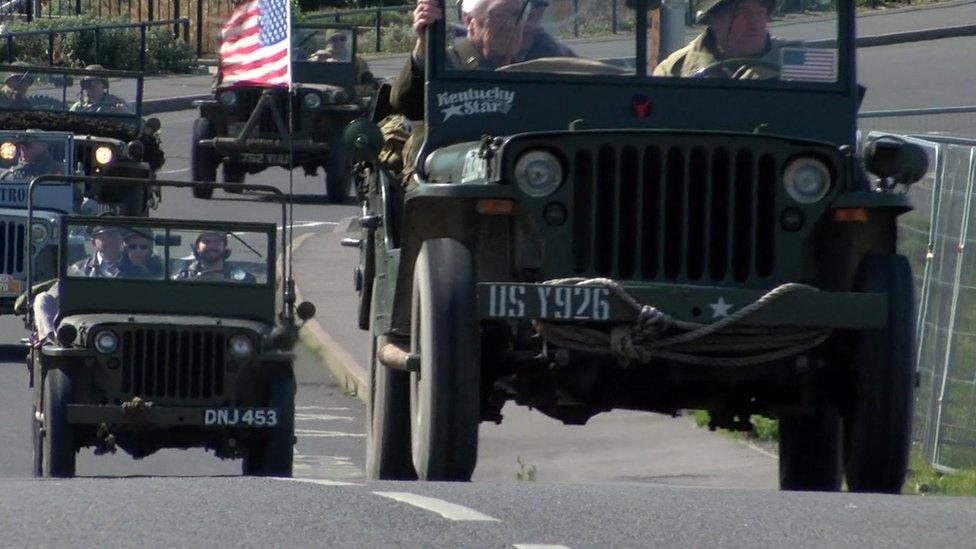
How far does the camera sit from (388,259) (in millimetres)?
8062

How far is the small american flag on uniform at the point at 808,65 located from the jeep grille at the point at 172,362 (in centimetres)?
403

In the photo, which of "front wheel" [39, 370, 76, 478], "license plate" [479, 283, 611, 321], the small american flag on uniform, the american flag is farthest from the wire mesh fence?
the american flag

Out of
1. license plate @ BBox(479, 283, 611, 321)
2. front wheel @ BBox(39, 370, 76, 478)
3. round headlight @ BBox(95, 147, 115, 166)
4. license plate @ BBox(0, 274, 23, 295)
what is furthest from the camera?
round headlight @ BBox(95, 147, 115, 166)

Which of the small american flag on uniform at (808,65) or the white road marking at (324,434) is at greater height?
the small american flag on uniform at (808,65)

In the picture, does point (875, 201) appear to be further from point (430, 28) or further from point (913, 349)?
point (430, 28)

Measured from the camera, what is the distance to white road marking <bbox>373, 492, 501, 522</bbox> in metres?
5.83

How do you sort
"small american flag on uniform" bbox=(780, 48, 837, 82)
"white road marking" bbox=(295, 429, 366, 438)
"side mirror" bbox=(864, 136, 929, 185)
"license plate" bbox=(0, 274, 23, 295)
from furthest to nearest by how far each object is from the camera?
"license plate" bbox=(0, 274, 23, 295) < "white road marking" bbox=(295, 429, 366, 438) < "small american flag on uniform" bbox=(780, 48, 837, 82) < "side mirror" bbox=(864, 136, 929, 185)

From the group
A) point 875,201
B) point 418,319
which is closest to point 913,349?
point 875,201

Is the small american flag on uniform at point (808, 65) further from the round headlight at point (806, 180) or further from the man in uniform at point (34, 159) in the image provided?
the man in uniform at point (34, 159)

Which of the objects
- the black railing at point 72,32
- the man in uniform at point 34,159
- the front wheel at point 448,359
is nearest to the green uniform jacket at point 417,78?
the front wheel at point 448,359

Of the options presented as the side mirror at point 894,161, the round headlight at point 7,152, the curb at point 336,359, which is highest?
the side mirror at point 894,161

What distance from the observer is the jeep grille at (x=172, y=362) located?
34.8 feet

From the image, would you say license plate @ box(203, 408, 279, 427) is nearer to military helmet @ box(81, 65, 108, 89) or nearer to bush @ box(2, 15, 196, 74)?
military helmet @ box(81, 65, 108, 89)

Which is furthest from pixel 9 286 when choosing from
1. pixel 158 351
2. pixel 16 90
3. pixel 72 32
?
pixel 72 32
